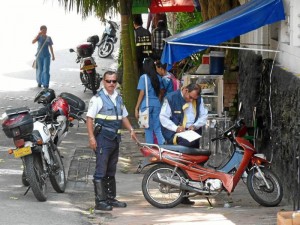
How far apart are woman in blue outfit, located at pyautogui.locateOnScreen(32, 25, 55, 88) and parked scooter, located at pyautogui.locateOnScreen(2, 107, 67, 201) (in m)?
12.3

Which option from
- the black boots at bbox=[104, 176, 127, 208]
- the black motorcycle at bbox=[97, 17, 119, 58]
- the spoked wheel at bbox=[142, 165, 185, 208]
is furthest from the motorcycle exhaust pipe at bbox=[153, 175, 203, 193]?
the black motorcycle at bbox=[97, 17, 119, 58]

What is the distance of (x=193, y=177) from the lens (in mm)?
12156

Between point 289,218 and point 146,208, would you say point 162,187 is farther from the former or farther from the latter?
point 289,218

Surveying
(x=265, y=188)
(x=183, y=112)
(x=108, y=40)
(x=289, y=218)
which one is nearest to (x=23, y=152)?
(x=183, y=112)

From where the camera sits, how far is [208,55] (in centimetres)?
1823

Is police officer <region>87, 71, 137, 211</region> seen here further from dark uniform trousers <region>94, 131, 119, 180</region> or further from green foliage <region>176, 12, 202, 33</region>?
green foliage <region>176, 12, 202, 33</region>

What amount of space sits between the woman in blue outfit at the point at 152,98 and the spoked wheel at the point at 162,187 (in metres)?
3.08

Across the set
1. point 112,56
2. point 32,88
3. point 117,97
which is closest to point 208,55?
point 117,97

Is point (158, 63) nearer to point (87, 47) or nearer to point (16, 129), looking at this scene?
point (16, 129)

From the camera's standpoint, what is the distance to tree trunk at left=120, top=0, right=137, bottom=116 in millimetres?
20125

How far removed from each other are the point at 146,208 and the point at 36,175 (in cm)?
146

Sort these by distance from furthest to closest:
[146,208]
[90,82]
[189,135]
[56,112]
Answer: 1. [90,82]
2. [56,112]
3. [189,135]
4. [146,208]

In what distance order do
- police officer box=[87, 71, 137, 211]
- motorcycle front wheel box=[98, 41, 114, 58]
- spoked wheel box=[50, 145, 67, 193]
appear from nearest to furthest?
police officer box=[87, 71, 137, 211], spoked wheel box=[50, 145, 67, 193], motorcycle front wheel box=[98, 41, 114, 58]

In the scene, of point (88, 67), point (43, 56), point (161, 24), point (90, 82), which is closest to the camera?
point (161, 24)
